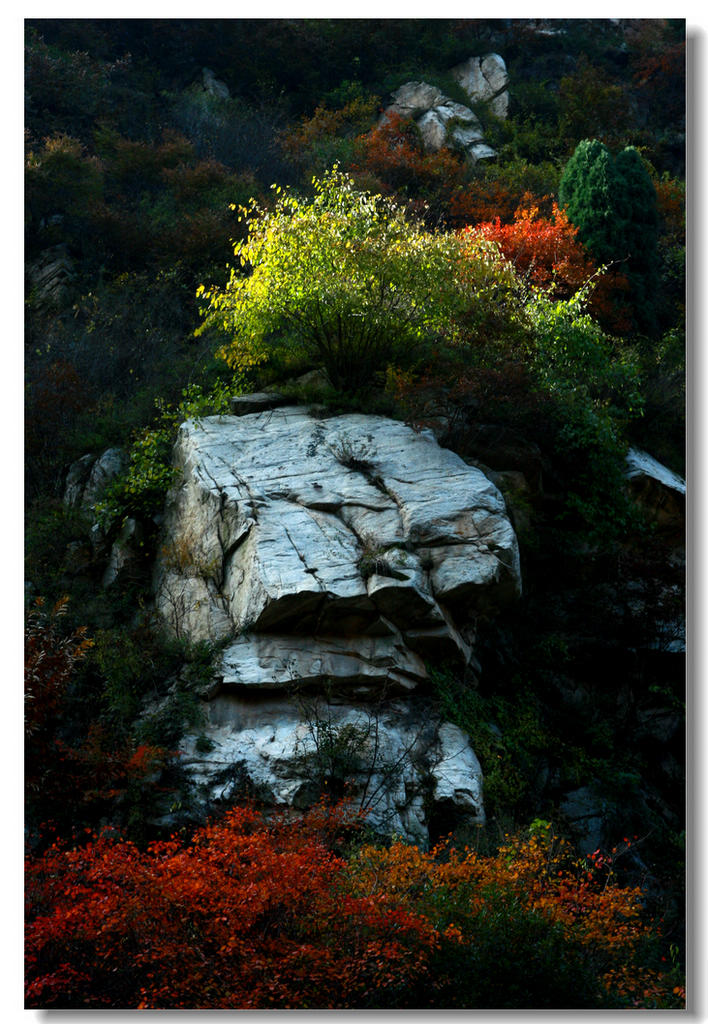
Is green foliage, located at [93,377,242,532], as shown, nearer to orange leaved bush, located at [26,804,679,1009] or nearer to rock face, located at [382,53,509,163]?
orange leaved bush, located at [26,804,679,1009]

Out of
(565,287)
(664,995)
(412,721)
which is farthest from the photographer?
(565,287)

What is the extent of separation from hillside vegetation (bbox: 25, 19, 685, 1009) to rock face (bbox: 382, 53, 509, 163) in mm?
306

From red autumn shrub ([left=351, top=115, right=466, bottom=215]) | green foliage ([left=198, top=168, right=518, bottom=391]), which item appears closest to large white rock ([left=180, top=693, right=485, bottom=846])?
green foliage ([left=198, top=168, right=518, bottom=391])

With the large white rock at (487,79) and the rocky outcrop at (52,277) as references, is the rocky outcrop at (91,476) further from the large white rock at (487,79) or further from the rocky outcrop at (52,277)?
the large white rock at (487,79)

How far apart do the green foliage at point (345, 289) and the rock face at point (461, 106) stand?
29.8 feet

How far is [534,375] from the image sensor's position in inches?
392

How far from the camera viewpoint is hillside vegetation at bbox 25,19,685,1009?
5238 mm

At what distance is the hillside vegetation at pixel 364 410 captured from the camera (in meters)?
5.24

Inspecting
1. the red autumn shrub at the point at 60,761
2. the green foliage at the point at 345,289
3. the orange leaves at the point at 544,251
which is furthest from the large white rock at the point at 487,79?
the red autumn shrub at the point at 60,761

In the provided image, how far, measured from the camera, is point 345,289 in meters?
9.21
